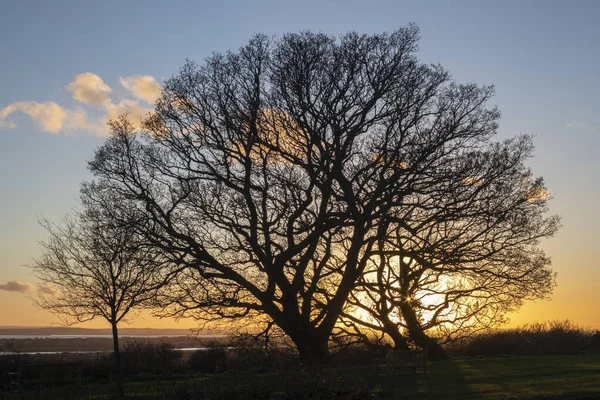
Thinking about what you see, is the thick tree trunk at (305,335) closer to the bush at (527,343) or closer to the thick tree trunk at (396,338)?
the thick tree trunk at (396,338)

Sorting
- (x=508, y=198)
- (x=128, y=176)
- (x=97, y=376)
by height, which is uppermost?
(x=128, y=176)

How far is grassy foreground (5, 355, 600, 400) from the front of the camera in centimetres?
1683

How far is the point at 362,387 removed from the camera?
57.9ft

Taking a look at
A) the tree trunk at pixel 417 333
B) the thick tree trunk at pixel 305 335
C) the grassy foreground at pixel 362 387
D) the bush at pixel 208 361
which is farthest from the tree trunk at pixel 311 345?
the tree trunk at pixel 417 333

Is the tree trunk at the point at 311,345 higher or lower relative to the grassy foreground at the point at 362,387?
higher

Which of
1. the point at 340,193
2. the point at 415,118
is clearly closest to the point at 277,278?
the point at 340,193

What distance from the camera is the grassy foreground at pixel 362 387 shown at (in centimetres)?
1683

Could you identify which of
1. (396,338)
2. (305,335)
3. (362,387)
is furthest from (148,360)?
(362,387)

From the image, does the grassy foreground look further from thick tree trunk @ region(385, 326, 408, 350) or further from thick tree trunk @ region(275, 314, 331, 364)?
thick tree trunk @ region(385, 326, 408, 350)

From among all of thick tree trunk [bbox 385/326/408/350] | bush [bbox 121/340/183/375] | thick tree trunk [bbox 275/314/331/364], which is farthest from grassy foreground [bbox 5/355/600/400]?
thick tree trunk [bbox 385/326/408/350]

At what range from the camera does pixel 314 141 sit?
25547 millimetres

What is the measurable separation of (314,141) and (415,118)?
4009 mm

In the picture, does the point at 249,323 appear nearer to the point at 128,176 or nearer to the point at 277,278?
the point at 277,278

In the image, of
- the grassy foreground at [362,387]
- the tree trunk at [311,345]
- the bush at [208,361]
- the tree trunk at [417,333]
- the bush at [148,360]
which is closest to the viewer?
the grassy foreground at [362,387]
